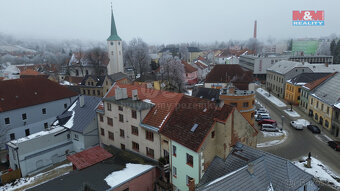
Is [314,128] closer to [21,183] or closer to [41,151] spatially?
[41,151]

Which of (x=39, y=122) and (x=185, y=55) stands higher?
(x=185, y=55)

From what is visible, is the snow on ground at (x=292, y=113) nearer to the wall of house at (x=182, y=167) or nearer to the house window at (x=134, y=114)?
the wall of house at (x=182, y=167)

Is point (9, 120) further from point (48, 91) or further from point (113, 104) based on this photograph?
point (113, 104)

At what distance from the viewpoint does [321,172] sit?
26.2 metres

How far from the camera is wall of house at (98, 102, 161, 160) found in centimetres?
2472

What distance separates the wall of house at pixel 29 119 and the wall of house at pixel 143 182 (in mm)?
23921

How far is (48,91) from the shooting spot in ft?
141

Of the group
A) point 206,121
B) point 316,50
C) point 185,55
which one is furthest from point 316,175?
point 316,50

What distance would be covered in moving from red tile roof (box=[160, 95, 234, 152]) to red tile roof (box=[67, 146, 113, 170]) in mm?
7529

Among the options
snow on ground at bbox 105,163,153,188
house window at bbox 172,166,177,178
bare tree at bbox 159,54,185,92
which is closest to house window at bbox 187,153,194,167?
house window at bbox 172,166,177,178

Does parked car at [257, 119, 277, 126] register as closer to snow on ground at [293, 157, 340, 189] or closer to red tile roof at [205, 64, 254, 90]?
red tile roof at [205, 64, 254, 90]

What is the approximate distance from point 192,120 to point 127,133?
9.13 meters

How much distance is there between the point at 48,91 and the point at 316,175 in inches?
1656

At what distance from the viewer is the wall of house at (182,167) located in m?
19.6
